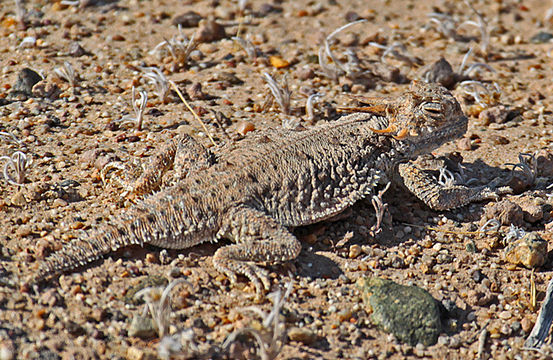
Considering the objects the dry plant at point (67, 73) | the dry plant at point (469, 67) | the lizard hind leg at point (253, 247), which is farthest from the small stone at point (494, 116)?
the dry plant at point (67, 73)

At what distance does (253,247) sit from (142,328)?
931mm

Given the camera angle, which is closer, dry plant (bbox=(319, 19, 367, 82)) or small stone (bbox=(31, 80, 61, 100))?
small stone (bbox=(31, 80, 61, 100))

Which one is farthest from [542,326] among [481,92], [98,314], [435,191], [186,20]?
[186,20]

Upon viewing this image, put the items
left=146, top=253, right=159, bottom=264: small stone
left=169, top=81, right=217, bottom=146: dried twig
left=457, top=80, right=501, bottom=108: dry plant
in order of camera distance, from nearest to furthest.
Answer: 1. left=146, top=253, right=159, bottom=264: small stone
2. left=169, top=81, right=217, bottom=146: dried twig
3. left=457, top=80, right=501, bottom=108: dry plant

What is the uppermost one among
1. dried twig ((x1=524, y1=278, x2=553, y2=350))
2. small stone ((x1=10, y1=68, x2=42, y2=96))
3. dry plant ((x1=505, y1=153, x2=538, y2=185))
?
small stone ((x1=10, y1=68, x2=42, y2=96))

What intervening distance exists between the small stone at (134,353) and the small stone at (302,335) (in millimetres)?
930

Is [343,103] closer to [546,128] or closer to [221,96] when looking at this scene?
[221,96]

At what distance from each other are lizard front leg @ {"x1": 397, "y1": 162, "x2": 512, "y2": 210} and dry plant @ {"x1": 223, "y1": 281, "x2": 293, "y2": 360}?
160cm

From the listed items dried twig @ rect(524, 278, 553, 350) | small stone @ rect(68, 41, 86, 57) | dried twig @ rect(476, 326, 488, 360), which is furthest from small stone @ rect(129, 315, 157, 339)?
small stone @ rect(68, 41, 86, 57)

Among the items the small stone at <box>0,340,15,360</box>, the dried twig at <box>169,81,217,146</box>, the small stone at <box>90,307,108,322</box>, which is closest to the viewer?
the small stone at <box>0,340,15,360</box>

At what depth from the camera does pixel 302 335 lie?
12.6 feet

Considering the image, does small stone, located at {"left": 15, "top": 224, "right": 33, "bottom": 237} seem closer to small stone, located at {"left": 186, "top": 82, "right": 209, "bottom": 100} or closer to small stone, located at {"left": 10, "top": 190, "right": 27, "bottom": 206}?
small stone, located at {"left": 10, "top": 190, "right": 27, "bottom": 206}

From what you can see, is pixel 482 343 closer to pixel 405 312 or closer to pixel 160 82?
pixel 405 312

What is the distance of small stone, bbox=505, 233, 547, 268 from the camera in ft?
14.8
